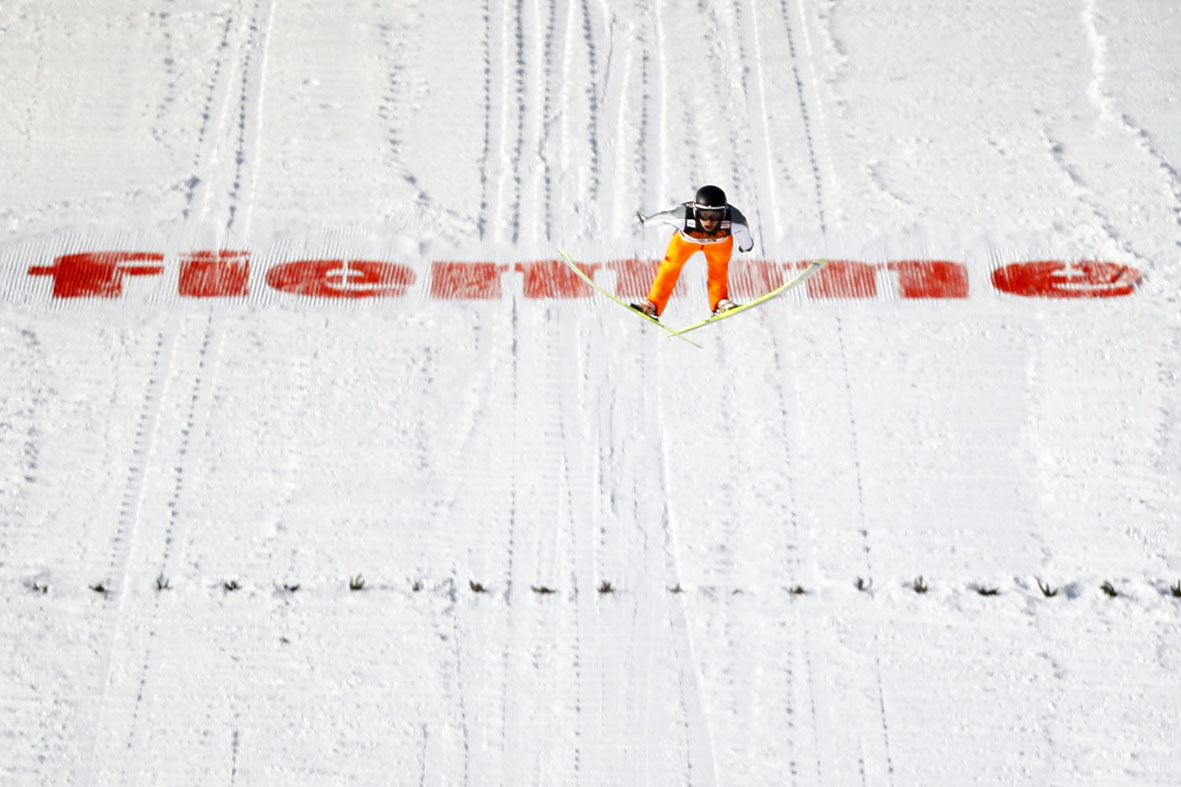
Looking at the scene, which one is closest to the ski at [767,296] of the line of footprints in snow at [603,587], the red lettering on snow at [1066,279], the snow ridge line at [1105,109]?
the red lettering on snow at [1066,279]

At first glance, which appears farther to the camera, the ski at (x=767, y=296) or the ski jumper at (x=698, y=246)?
the ski at (x=767, y=296)

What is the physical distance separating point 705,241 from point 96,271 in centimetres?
267

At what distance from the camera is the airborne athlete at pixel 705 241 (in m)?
4.61

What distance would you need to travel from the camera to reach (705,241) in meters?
4.72

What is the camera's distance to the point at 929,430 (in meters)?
4.64

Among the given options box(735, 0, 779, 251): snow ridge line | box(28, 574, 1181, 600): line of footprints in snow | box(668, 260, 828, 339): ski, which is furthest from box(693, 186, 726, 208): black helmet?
box(28, 574, 1181, 600): line of footprints in snow

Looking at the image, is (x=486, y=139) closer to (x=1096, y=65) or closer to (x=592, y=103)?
(x=592, y=103)

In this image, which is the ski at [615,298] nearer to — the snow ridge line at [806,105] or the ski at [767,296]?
the ski at [767,296]

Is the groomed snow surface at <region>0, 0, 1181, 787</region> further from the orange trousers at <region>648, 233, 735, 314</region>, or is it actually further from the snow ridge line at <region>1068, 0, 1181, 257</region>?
the orange trousers at <region>648, 233, 735, 314</region>

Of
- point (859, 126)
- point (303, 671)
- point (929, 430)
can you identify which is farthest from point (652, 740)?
point (859, 126)

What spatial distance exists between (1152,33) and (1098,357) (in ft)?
7.59

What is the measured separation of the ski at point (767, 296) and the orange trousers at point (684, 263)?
2.4 inches

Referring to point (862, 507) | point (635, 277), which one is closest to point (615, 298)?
point (635, 277)

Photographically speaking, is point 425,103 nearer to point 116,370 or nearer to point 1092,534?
point 116,370
